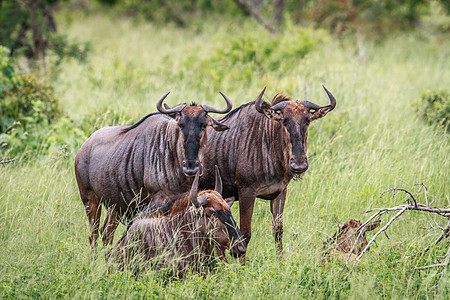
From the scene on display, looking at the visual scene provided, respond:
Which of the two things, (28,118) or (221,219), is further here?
(28,118)

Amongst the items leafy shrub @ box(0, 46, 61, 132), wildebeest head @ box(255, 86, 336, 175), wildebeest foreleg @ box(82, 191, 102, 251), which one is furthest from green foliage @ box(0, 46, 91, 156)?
wildebeest head @ box(255, 86, 336, 175)

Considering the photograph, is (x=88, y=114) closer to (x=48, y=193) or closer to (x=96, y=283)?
(x=48, y=193)

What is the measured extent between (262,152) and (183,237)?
1266 mm

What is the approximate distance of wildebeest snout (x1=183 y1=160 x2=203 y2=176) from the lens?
477 centimetres

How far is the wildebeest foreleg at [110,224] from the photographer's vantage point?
546cm

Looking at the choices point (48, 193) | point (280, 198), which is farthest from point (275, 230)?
point (48, 193)

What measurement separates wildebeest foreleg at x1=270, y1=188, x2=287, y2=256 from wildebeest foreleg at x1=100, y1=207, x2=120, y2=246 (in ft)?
5.28

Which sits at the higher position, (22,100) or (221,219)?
(22,100)

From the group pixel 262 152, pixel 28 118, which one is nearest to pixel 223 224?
pixel 262 152

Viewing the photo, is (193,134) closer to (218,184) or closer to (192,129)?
(192,129)

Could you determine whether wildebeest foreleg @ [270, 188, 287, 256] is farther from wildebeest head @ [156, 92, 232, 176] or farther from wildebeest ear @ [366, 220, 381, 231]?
wildebeest head @ [156, 92, 232, 176]

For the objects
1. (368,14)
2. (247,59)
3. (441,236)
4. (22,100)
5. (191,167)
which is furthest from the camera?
(368,14)

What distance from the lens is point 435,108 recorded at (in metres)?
8.29

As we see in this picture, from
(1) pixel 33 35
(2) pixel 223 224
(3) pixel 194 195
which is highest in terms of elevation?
(1) pixel 33 35
